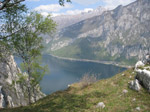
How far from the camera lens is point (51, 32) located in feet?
91.1

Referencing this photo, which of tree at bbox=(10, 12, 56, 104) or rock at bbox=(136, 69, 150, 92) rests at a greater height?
tree at bbox=(10, 12, 56, 104)

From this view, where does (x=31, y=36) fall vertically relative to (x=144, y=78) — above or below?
above

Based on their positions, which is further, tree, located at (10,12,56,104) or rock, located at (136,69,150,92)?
tree, located at (10,12,56,104)

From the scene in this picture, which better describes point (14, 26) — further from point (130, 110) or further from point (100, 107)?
point (130, 110)

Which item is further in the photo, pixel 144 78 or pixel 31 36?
pixel 31 36

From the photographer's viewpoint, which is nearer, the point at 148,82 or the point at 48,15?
the point at 148,82

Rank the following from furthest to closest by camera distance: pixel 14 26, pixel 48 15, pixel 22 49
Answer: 1. pixel 22 49
2. pixel 48 15
3. pixel 14 26

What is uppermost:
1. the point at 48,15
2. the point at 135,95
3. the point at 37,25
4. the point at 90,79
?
the point at 48,15

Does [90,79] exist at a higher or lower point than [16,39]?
lower

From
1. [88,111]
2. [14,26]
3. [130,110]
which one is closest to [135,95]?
[130,110]

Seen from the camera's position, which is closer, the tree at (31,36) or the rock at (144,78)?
the rock at (144,78)

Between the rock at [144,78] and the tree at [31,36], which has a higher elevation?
the tree at [31,36]

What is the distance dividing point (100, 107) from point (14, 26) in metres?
19.9

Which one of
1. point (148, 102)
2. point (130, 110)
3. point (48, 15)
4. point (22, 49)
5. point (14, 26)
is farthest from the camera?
point (22, 49)
